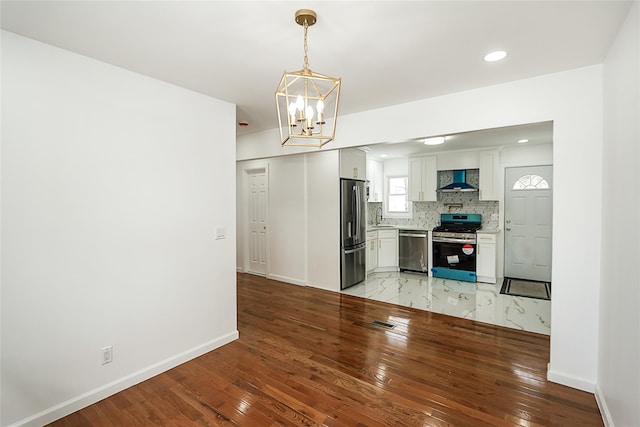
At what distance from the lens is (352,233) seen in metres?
5.09

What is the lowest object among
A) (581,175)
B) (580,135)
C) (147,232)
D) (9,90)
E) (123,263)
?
(123,263)

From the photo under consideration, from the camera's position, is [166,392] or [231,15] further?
[166,392]

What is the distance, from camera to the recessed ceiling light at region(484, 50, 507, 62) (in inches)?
87.4

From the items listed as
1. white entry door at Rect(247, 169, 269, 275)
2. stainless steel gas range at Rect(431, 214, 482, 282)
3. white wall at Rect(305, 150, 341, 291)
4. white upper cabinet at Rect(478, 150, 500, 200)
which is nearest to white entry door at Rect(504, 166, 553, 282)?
white upper cabinet at Rect(478, 150, 500, 200)

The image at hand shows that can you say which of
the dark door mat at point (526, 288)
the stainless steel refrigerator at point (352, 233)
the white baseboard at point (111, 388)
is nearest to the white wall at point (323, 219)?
the stainless steel refrigerator at point (352, 233)

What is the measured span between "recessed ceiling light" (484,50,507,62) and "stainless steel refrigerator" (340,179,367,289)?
280 cm

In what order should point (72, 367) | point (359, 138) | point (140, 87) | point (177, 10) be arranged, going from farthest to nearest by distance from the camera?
point (359, 138)
point (140, 87)
point (72, 367)
point (177, 10)

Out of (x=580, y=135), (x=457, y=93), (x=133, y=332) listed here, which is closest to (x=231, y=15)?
(x=457, y=93)

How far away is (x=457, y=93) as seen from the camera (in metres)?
3.00

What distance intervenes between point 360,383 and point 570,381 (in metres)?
1.70

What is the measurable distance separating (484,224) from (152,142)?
5.89 m

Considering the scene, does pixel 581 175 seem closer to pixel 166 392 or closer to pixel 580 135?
pixel 580 135

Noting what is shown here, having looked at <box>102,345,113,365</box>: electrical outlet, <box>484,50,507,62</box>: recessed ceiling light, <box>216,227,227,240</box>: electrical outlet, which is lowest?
<box>102,345,113,365</box>: electrical outlet

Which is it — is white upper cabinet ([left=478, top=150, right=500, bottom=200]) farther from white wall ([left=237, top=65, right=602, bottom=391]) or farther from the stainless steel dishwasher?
white wall ([left=237, top=65, right=602, bottom=391])
